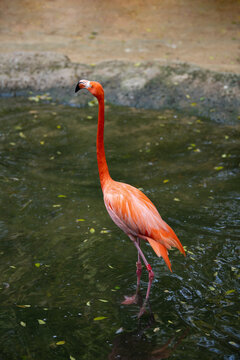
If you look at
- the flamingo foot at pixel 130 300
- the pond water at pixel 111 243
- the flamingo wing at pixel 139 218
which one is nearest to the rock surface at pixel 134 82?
the pond water at pixel 111 243

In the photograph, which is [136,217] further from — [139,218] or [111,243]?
[111,243]

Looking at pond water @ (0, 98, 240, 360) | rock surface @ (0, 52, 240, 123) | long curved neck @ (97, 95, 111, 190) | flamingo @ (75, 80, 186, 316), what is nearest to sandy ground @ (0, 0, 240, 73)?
rock surface @ (0, 52, 240, 123)

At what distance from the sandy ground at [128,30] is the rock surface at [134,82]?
62 centimetres

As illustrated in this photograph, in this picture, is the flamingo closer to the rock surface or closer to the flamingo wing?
the flamingo wing

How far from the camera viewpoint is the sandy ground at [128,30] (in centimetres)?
1034

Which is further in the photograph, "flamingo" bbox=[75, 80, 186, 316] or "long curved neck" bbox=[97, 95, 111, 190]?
"long curved neck" bbox=[97, 95, 111, 190]

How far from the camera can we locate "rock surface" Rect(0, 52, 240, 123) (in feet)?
27.8

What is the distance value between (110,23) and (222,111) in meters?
5.43

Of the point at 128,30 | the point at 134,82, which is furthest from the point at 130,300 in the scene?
the point at 128,30

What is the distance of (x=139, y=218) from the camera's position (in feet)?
12.9

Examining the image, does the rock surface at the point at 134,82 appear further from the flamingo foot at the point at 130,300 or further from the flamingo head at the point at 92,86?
the flamingo foot at the point at 130,300

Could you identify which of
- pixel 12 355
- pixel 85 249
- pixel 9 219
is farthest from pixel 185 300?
pixel 9 219

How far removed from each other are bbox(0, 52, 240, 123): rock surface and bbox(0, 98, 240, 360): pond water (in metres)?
0.62

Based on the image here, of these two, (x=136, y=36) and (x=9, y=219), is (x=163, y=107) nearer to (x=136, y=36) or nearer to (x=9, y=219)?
(x=136, y=36)
